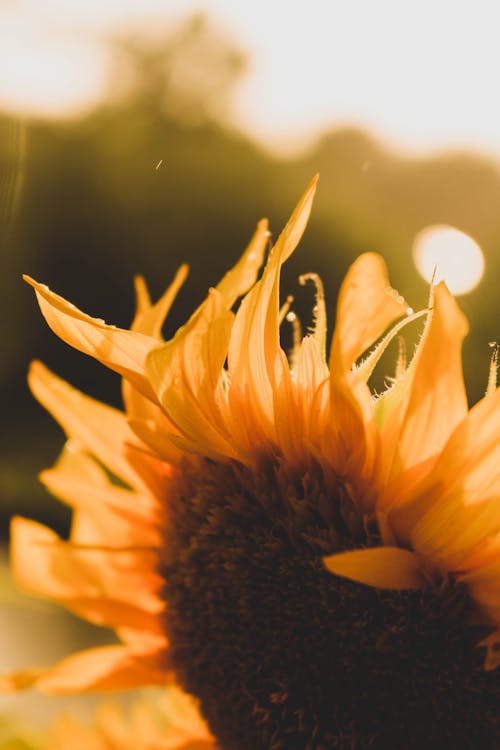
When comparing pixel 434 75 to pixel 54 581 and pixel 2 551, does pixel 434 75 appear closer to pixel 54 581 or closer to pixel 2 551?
pixel 54 581

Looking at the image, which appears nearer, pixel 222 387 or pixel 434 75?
pixel 222 387

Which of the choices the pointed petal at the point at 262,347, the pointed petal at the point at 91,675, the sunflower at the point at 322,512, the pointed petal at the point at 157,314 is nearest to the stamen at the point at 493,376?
the sunflower at the point at 322,512

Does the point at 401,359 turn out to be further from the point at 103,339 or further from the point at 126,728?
the point at 126,728

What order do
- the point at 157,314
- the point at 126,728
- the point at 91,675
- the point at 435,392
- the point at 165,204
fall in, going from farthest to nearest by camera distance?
the point at 165,204 < the point at 126,728 < the point at 91,675 < the point at 157,314 < the point at 435,392

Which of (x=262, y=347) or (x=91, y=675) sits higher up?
(x=262, y=347)

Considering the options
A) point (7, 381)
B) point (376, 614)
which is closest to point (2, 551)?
point (7, 381)

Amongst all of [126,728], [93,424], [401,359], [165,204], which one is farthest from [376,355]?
[165,204]
